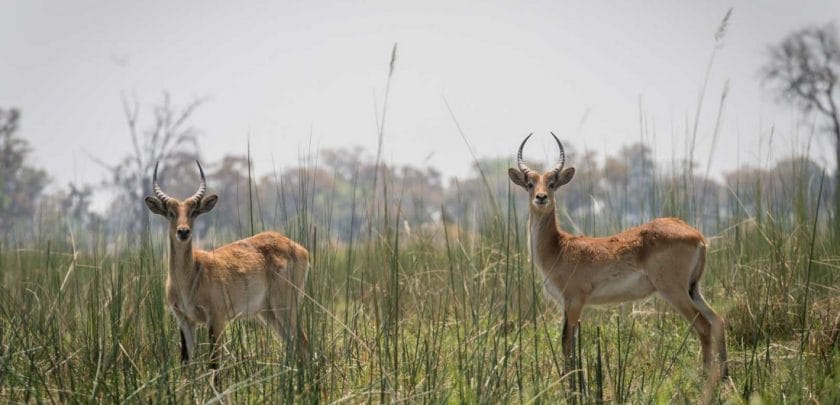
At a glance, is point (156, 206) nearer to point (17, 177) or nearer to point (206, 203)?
point (206, 203)

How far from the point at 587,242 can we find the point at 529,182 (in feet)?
2.09

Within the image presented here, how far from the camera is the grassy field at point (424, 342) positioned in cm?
364

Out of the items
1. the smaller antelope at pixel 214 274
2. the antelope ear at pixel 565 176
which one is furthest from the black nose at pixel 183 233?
the antelope ear at pixel 565 176

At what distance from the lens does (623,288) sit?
5594mm

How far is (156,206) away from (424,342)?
280 centimetres

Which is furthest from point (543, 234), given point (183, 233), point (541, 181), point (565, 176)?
point (183, 233)

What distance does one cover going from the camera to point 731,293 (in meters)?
6.11

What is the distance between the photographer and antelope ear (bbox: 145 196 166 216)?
5.62 meters

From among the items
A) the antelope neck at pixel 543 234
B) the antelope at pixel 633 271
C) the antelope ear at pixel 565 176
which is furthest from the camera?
the antelope ear at pixel 565 176

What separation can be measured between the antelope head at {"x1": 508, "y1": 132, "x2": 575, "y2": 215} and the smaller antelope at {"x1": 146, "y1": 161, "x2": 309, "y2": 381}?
5.76 ft

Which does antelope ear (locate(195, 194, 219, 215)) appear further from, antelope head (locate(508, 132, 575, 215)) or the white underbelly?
the white underbelly

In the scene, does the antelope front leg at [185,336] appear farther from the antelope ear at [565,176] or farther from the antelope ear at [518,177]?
the antelope ear at [565,176]

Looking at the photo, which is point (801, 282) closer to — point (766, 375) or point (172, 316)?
point (766, 375)

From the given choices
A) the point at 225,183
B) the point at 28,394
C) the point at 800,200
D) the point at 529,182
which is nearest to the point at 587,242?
the point at 529,182
